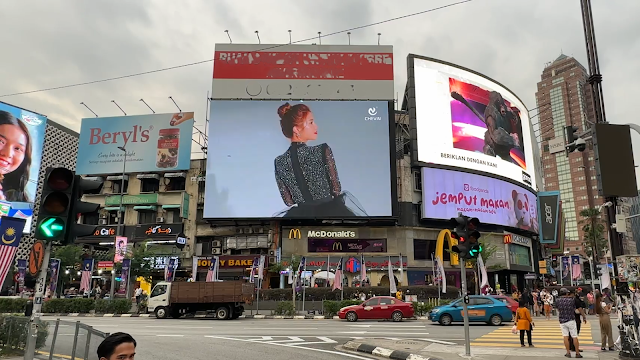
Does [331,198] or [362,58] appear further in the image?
[362,58]

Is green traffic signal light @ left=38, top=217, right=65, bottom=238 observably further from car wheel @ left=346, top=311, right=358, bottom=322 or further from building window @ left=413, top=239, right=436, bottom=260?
building window @ left=413, top=239, right=436, bottom=260

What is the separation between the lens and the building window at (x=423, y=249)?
50.4 metres

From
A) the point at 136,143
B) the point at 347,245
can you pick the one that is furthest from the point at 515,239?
the point at 136,143

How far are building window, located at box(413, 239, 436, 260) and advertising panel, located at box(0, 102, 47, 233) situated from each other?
49058mm

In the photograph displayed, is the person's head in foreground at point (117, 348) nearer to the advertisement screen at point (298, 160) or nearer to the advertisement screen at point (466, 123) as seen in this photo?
the advertisement screen at point (298, 160)

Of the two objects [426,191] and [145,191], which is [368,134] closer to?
[426,191]

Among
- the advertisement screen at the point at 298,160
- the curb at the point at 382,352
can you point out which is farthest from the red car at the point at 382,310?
the advertisement screen at the point at 298,160

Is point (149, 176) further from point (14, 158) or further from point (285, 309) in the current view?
point (285, 309)

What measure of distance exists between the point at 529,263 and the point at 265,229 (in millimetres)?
36127

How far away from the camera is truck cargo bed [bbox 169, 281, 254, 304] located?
27.6 metres

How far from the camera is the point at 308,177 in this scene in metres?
49.5

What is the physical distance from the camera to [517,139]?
62969mm


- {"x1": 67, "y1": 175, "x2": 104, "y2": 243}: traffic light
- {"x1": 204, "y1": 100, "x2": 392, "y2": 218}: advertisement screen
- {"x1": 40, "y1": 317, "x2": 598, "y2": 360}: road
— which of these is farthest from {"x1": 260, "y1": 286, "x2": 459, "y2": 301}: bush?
Result: {"x1": 67, "y1": 175, "x2": 104, "y2": 243}: traffic light

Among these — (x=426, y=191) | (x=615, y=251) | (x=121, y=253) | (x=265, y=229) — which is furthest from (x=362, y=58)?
(x=615, y=251)
